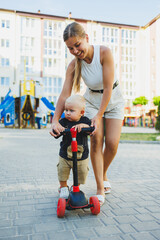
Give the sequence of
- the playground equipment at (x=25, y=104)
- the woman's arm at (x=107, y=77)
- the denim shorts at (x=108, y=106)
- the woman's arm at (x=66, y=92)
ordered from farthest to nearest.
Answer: the playground equipment at (x=25, y=104)
the denim shorts at (x=108, y=106)
the woman's arm at (x=66, y=92)
the woman's arm at (x=107, y=77)

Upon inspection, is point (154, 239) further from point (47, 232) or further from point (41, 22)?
point (41, 22)

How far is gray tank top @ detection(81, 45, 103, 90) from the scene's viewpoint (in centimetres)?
320

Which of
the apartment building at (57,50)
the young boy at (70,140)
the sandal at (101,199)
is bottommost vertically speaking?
the sandal at (101,199)

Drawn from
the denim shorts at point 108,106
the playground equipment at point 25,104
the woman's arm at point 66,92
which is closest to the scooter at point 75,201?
the woman's arm at point 66,92

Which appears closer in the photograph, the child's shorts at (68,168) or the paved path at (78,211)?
the paved path at (78,211)

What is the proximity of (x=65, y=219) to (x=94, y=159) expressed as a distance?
857 millimetres

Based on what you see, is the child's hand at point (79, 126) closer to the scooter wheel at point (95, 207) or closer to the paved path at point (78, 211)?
the scooter wheel at point (95, 207)

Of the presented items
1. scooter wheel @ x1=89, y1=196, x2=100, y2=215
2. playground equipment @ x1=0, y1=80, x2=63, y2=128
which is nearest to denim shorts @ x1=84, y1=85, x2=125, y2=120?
scooter wheel @ x1=89, y1=196, x2=100, y2=215

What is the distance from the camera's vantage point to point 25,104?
23.9m

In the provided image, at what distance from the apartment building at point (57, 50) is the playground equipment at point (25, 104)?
1837 centimetres

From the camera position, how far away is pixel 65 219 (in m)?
2.66

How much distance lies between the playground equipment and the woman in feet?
65.5

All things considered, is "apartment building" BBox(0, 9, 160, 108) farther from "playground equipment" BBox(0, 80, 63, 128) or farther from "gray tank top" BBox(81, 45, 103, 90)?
"gray tank top" BBox(81, 45, 103, 90)

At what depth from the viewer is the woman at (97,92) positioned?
299 cm
